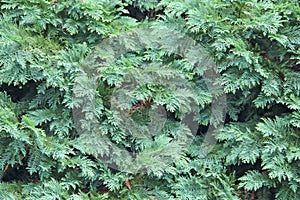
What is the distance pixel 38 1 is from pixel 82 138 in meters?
0.79

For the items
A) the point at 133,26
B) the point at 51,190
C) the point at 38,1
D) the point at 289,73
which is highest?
the point at 38,1

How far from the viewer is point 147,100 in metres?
2.12

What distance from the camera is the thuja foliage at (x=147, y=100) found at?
1975 mm

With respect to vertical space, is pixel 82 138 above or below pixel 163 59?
below

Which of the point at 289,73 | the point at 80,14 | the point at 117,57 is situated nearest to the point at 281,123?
the point at 289,73

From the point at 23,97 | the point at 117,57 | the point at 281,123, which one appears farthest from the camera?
the point at 23,97

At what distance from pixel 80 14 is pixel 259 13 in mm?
981

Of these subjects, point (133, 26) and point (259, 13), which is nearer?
point (259, 13)

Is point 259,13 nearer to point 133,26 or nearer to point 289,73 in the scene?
point 289,73

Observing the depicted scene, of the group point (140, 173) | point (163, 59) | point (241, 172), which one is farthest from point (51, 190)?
point (241, 172)

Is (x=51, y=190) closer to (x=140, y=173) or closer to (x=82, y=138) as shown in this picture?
(x=82, y=138)

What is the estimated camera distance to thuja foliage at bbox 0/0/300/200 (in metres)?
1.97

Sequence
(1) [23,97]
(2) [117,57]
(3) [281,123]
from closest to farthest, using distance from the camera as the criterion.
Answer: (3) [281,123]
(2) [117,57]
(1) [23,97]

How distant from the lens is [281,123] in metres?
2.00
